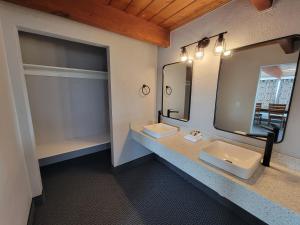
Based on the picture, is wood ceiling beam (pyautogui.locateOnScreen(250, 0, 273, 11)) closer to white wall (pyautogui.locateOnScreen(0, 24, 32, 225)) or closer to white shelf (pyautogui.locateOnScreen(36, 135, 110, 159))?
white wall (pyautogui.locateOnScreen(0, 24, 32, 225))

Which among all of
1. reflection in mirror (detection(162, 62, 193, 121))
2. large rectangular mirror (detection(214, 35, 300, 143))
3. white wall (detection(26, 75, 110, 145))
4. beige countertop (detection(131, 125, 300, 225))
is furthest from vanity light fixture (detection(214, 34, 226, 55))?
white wall (detection(26, 75, 110, 145))

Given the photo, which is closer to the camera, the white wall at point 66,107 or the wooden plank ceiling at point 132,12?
the wooden plank ceiling at point 132,12

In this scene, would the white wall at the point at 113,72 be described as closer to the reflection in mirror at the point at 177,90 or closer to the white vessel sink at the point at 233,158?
the reflection in mirror at the point at 177,90

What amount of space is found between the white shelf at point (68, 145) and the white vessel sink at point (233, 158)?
1763mm

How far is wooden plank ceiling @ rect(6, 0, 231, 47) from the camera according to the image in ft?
4.53

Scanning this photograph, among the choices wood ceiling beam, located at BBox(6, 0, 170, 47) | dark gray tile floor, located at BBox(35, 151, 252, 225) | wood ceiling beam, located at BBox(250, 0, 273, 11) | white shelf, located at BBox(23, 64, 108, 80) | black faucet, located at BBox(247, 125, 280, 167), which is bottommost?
dark gray tile floor, located at BBox(35, 151, 252, 225)

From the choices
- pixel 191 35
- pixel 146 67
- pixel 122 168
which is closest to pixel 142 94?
pixel 146 67

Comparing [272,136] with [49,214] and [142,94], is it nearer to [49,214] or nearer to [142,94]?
[142,94]

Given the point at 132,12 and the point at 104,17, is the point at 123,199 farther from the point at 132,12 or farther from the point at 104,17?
the point at 132,12

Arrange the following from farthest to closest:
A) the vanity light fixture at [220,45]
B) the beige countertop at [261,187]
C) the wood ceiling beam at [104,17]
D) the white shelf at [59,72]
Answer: the white shelf at [59,72] < the vanity light fixture at [220,45] < the wood ceiling beam at [104,17] < the beige countertop at [261,187]

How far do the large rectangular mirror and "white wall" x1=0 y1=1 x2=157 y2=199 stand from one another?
3.91 ft

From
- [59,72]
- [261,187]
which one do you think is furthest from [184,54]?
[59,72]

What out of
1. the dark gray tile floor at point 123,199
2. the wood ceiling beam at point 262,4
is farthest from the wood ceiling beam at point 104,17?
the dark gray tile floor at point 123,199

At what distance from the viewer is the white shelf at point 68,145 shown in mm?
1972
